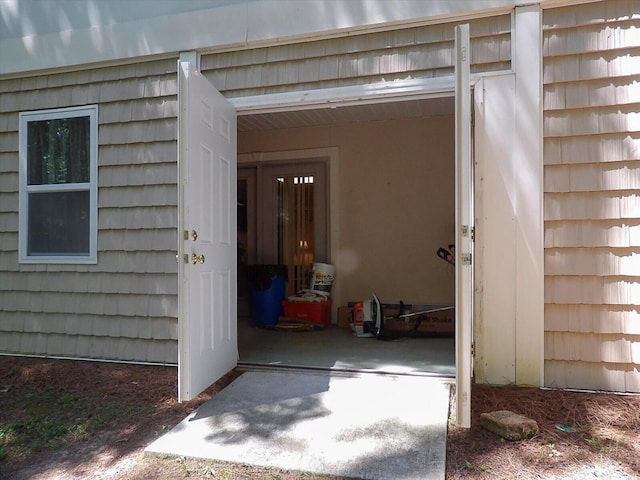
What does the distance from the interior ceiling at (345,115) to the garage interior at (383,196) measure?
11mm

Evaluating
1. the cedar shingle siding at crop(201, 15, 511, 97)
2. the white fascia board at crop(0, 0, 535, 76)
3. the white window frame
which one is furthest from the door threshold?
the white fascia board at crop(0, 0, 535, 76)

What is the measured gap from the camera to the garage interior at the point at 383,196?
5.12 metres

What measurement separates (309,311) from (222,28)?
306 centimetres

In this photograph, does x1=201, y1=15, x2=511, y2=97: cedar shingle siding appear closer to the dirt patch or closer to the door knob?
the door knob

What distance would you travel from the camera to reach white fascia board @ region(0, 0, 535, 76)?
3.23 m

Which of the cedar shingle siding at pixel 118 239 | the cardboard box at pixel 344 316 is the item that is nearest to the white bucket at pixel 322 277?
the cardboard box at pixel 344 316

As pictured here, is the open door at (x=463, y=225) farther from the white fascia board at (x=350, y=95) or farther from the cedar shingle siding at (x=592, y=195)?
the cedar shingle siding at (x=592, y=195)

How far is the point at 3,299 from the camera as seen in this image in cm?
416

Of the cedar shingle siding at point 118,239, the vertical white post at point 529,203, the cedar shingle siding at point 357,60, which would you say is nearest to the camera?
the vertical white post at point 529,203

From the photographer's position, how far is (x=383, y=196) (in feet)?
17.6

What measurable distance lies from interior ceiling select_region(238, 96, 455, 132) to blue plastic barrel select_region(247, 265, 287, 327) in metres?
1.67

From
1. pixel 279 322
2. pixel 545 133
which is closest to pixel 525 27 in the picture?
pixel 545 133

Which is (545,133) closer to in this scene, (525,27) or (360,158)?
(525,27)

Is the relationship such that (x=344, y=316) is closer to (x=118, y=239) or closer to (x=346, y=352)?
(x=346, y=352)
